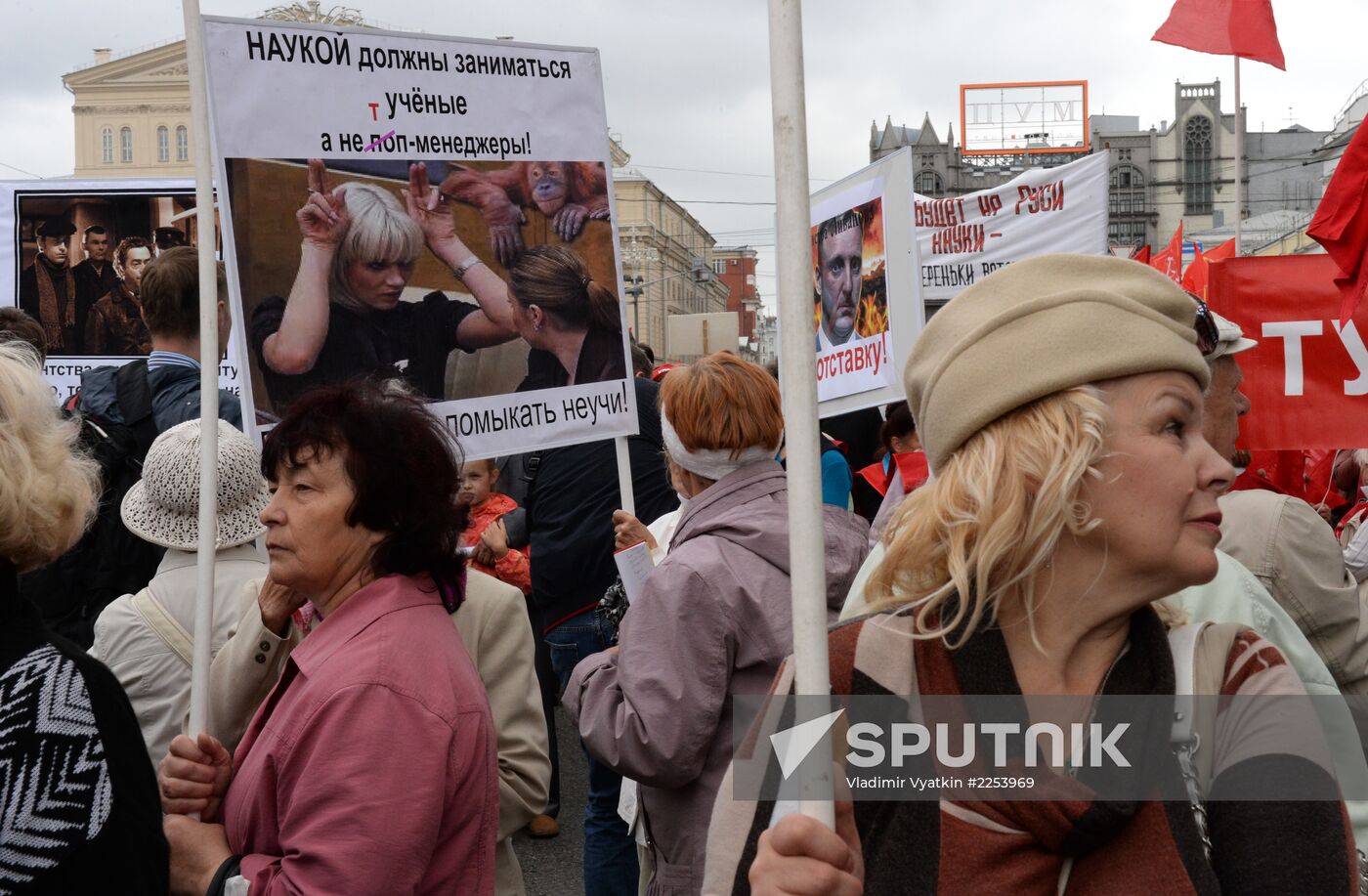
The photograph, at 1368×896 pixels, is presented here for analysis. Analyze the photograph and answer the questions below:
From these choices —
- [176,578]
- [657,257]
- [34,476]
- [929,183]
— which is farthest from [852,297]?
[929,183]

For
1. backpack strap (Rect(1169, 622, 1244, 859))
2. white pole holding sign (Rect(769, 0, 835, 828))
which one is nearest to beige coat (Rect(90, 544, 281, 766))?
white pole holding sign (Rect(769, 0, 835, 828))

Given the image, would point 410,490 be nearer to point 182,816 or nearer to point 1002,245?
point 182,816

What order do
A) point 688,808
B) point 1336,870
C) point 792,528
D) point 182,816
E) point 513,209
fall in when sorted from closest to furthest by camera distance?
point 792,528 < point 1336,870 < point 182,816 < point 688,808 < point 513,209

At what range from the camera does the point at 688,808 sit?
121 inches

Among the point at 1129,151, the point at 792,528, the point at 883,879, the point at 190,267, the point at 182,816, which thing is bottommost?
the point at 182,816

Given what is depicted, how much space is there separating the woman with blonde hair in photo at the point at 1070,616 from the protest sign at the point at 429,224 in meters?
1.95

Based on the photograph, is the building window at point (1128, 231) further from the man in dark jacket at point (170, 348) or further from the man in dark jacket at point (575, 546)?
the man in dark jacket at point (170, 348)

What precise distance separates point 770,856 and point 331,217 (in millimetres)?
2358

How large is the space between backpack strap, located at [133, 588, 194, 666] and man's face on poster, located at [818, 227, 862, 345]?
323 cm

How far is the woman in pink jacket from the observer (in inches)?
86.0

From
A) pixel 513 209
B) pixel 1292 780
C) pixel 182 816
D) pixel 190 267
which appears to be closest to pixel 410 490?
pixel 182 816

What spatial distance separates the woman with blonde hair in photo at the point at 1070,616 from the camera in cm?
148

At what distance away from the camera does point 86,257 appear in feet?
20.2

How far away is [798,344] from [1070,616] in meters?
0.57
